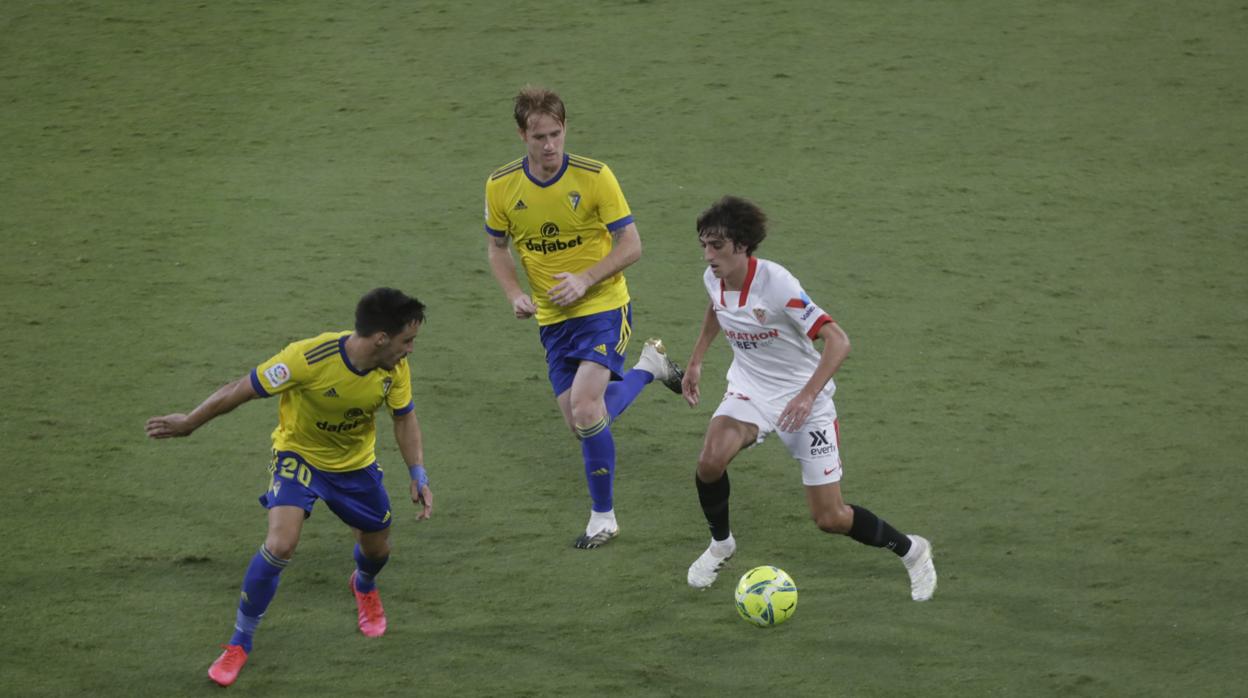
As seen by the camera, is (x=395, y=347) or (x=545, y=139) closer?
(x=395, y=347)

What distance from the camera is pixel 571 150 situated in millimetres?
12008

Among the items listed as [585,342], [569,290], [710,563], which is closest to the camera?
[710,563]

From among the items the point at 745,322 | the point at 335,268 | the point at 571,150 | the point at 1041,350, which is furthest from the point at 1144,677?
the point at 571,150

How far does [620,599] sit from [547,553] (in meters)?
0.62

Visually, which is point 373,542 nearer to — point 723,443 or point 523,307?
point 523,307

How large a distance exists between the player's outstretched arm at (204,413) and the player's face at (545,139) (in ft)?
6.77

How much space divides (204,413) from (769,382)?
8.57 ft

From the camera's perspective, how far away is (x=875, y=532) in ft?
21.0

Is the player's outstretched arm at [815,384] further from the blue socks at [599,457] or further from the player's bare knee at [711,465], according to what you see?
the blue socks at [599,457]

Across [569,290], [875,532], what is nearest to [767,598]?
[875,532]

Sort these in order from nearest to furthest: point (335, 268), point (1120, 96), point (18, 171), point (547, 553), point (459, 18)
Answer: point (547, 553) → point (335, 268) → point (18, 171) → point (1120, 96) → point (459, 18)

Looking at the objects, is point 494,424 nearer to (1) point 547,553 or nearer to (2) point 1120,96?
(1) point 547,553

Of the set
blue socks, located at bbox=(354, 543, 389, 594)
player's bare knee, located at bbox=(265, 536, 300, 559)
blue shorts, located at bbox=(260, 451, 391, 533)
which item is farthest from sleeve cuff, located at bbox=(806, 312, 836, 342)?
player's bare knee, located at bbox=(265, 536, 300, 559)

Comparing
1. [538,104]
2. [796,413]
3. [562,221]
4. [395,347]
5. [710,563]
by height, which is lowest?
[710,563]
